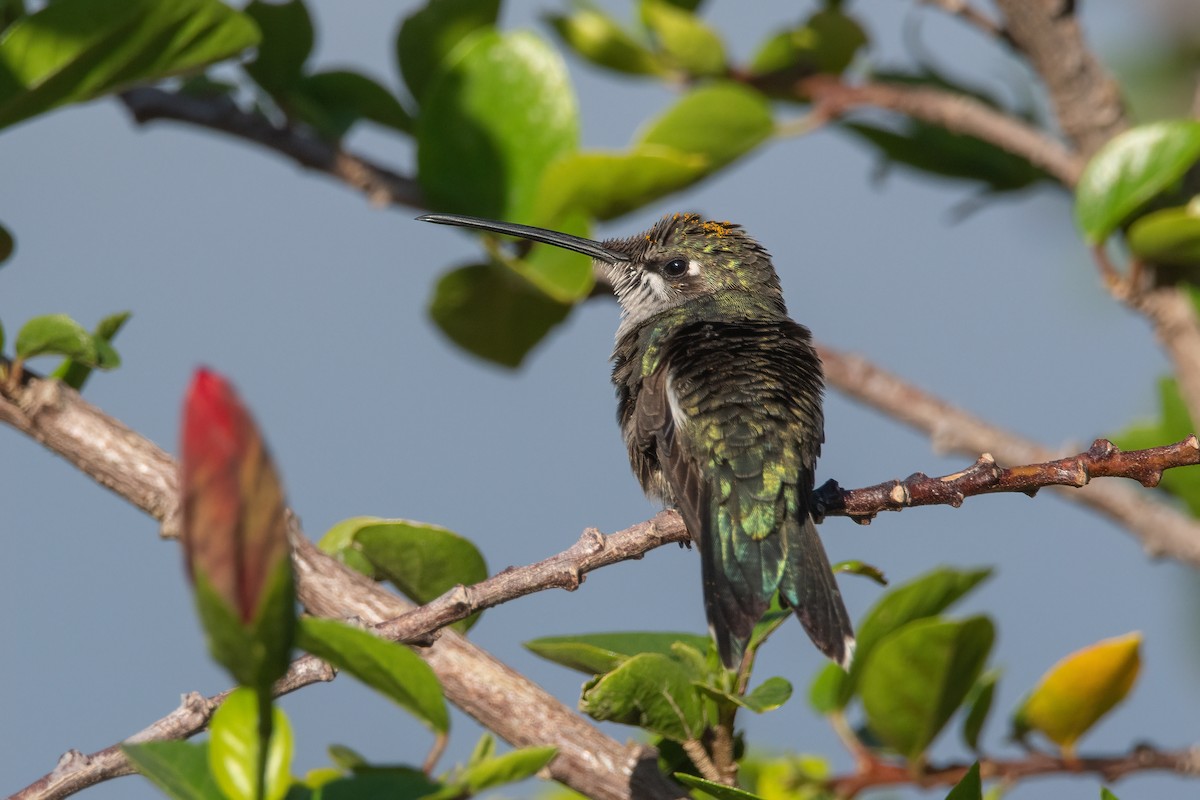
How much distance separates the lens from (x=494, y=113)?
119 inches

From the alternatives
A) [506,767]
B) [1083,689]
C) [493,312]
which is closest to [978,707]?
[1083,689]

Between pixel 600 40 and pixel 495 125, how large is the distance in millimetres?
534

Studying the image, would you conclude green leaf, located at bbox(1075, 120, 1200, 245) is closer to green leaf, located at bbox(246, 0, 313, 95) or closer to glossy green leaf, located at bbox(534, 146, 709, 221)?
glossy green leaf, located at bbox(534, 146, 709, 221)

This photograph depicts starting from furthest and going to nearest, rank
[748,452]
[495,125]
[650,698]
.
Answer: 1. [495,125]
2. [748,452]
3. [650,698]

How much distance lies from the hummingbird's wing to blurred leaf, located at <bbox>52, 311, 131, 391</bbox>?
3.81 feet

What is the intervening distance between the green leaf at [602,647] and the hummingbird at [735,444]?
8 centimetres

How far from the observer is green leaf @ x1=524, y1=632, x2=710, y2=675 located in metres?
1.98

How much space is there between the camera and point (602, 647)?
2078 millimetres

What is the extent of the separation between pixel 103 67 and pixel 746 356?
5.14 feet

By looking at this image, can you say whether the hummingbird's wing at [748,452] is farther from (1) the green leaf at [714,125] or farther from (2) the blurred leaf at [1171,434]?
(2) the blurred leaf at [1171,434]

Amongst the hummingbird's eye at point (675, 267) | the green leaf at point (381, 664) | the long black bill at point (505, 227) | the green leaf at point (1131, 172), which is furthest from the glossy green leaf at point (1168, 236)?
the green leaf at point (381, 664)

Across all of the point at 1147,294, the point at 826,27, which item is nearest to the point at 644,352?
the point at 826,27

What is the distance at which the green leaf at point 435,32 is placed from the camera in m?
3.22

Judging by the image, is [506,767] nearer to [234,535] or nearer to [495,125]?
[234,535]
